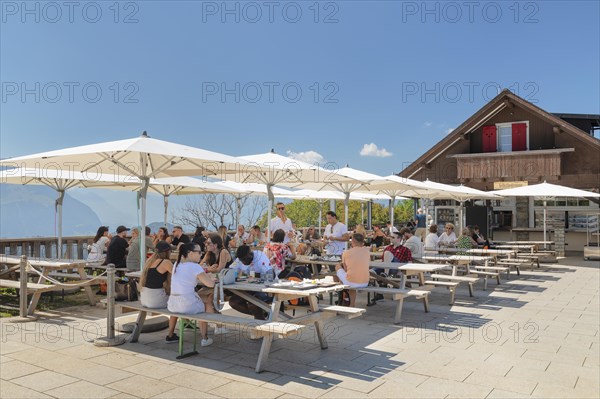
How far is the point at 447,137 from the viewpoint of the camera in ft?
77.8

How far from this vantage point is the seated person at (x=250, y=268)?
669 centimetres

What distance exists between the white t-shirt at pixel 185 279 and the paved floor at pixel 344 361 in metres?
0.76

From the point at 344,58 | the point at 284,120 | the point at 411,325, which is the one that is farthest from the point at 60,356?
the point at 284,120

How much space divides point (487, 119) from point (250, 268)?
65.7 feet

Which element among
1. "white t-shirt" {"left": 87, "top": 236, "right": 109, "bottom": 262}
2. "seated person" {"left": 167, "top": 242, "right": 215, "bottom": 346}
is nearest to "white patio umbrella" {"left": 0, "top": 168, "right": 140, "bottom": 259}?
"white t-shirt" {"left": 87, "top": 236, "right": 109, "bottom": 262}

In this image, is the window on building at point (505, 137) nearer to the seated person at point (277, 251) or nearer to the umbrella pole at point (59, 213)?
the seated person at point (277, 251)

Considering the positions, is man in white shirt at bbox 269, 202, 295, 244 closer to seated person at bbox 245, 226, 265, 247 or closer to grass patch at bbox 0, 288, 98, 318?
seated person at bbox 245, 226, 265, 247

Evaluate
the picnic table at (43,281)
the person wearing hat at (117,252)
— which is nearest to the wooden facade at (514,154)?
the person wearing hat at (117,252)

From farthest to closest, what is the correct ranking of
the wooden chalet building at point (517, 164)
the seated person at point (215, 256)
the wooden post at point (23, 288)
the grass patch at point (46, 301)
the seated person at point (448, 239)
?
the wooden chalet building at point (517, 164) → the seated person at point (448, 239) → the grass patch at point (46, 301) → the wooden post at point (23, 288) → the seated person at point (215, 256)

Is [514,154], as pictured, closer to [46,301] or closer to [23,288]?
[46,301]

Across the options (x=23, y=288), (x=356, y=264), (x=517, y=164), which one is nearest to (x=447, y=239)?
(x=356, y=264)

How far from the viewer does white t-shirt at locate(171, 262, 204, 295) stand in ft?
19.0

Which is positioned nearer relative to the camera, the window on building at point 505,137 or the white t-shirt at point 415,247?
the white t-shirt at point 415,247

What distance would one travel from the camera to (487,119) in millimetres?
23641
